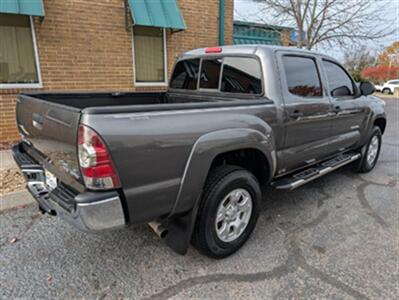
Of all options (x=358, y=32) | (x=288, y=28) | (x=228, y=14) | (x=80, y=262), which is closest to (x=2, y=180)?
(x=80, y=262)

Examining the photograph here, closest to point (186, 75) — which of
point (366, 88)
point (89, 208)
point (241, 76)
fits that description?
point (241, 76)

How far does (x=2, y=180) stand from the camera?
4137 millimetres

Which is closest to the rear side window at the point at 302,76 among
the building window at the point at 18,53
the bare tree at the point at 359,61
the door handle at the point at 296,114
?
the door handle at the point at 296,114

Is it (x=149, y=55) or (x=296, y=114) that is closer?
(x=296, y=114)

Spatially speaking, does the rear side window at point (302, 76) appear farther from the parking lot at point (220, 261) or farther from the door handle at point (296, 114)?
the parking lot at point (220, 261)

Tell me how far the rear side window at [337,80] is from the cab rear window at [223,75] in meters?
1.37

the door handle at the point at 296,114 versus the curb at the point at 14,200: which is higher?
the door handle at the point at 296,114

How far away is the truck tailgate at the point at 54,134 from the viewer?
1.98 m

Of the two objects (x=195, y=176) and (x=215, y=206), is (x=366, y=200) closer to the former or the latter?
(x=215, y=206)

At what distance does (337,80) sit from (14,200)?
14.9 feet

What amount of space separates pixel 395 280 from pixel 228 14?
7.47 metres

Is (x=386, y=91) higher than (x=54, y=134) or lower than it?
lower

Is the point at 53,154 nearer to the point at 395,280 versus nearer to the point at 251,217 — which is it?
the point at 251,217

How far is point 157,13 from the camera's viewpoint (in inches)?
254
